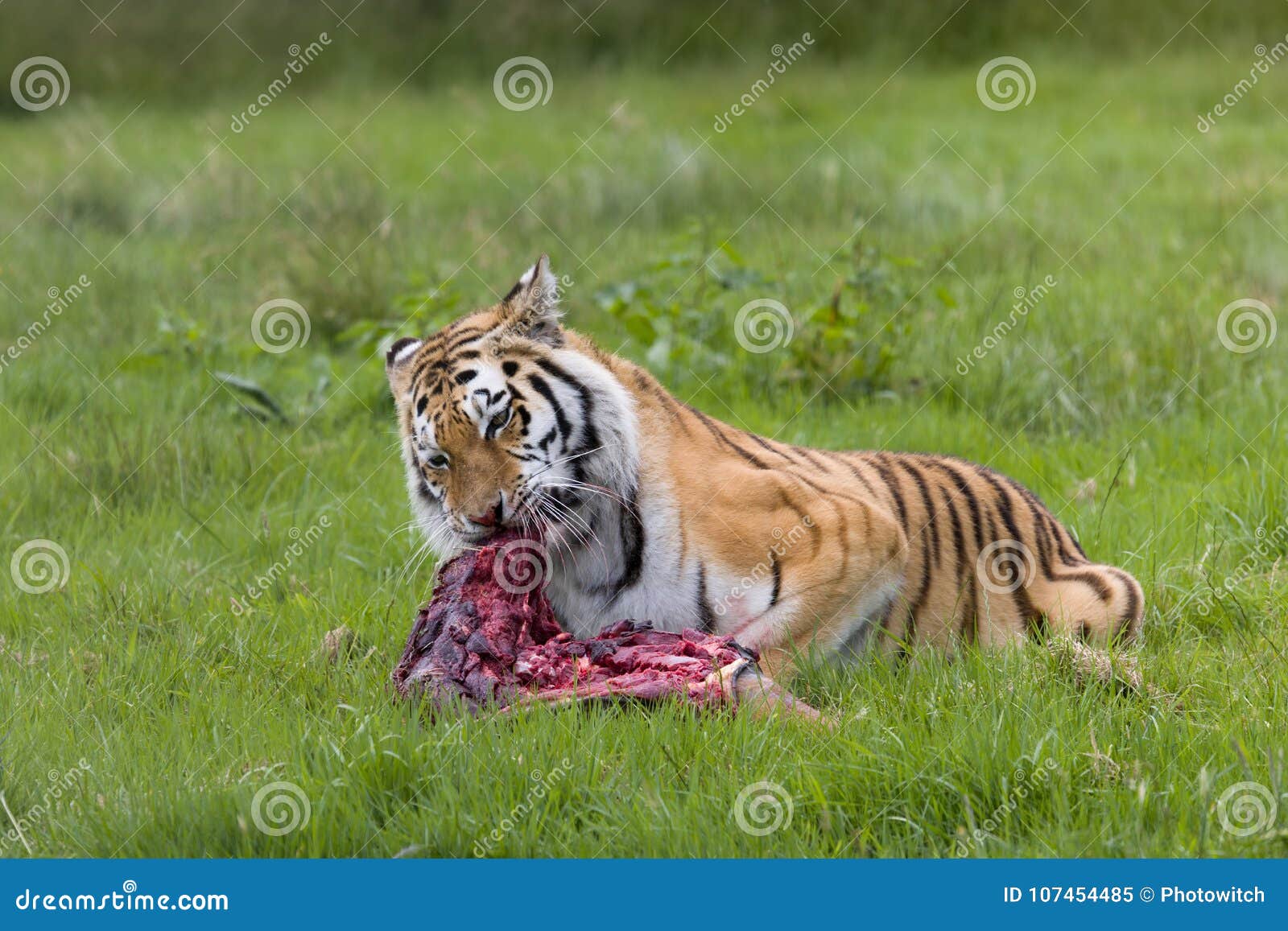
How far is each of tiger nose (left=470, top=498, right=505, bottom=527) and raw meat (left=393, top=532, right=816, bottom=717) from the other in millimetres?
80

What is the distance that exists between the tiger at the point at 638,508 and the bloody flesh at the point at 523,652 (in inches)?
4.8

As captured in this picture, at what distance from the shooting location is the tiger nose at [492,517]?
169 inches

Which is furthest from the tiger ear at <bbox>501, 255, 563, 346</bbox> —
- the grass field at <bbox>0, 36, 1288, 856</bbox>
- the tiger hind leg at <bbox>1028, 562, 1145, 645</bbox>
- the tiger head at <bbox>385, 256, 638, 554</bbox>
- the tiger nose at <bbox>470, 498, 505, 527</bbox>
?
the tiger hind leg at <bbox>1028, 562, 1145, 645</bbox>

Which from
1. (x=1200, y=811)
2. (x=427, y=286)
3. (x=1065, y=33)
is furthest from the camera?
(x=1065, y=33)

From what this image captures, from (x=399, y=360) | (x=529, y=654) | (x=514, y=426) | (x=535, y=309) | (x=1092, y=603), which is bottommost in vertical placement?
(x=529, y=654)

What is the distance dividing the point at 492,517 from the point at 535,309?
80cm

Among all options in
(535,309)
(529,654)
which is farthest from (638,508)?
→ (535,309)

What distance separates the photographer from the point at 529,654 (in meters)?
4.36

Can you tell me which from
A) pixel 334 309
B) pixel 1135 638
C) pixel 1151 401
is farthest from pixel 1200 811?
pixel 334 309

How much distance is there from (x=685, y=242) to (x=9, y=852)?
6368 millimetres

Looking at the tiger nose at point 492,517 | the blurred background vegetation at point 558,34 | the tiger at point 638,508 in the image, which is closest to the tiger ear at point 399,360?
the tiger at point 638,508

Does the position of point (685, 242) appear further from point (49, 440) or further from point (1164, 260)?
point (49, 440)

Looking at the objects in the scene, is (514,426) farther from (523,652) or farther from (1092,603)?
(1092,603)

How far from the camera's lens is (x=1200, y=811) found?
3.40 m
